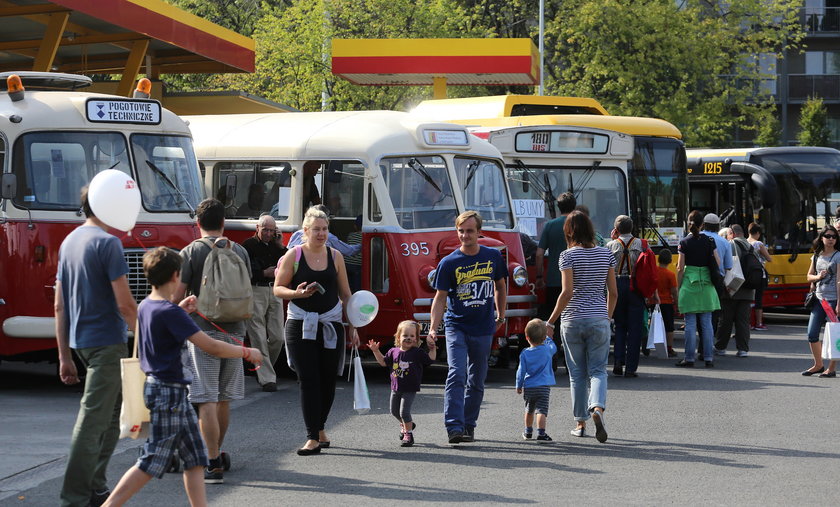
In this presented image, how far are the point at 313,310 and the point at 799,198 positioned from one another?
15.9 meters

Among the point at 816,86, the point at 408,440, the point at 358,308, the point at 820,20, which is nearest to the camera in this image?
the point at 358,308

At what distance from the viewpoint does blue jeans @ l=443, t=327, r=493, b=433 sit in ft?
32.4

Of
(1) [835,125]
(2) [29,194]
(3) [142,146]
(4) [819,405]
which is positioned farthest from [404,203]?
(1) [835,125]

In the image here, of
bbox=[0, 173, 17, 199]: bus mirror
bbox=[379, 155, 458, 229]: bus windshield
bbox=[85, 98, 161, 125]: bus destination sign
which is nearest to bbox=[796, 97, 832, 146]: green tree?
bbox=[379, 155, 458, 229]: bus windshield

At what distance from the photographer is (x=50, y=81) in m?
14.0

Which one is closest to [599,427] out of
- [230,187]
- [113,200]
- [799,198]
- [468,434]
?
[468,434]

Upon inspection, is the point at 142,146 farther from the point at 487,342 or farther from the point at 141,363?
the point at 141,363

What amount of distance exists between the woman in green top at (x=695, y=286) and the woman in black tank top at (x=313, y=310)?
711 cm

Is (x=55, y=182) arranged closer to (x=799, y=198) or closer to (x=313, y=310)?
(x=313, y=310)

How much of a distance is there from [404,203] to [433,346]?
4.37 metres

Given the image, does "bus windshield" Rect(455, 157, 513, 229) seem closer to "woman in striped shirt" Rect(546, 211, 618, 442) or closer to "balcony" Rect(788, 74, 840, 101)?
"woman in striped shirt" Rect(546, 211, 618, 442)

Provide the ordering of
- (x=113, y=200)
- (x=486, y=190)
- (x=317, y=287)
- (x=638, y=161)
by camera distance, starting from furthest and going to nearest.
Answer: (x=638, y=161) → (x=486, y=190) → (x=317, y=287) → (x=113, y=200)

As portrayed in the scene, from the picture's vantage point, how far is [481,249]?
1004 centimetres

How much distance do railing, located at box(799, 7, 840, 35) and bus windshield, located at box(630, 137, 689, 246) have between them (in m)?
46.7
